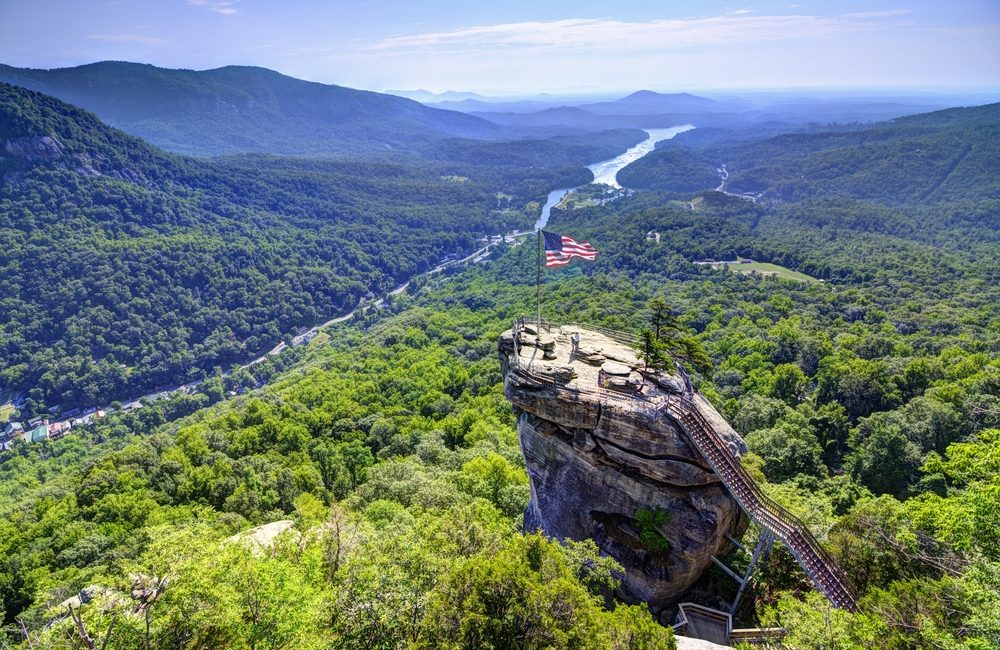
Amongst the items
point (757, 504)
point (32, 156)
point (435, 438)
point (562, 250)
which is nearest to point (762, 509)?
point (757, 504)

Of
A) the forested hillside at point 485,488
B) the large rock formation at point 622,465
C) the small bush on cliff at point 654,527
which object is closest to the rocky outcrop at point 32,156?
the forested hillside at point 485,488

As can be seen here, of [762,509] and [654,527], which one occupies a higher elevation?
[762,509]

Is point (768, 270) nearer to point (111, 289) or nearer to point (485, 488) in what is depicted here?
point (485, 488)

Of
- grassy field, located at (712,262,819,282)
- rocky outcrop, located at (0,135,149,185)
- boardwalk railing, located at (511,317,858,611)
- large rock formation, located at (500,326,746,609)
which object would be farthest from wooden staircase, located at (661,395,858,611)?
rocky outcrop, located at (0,135,149,185)

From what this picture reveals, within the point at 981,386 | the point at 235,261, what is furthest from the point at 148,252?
the point at 981,386

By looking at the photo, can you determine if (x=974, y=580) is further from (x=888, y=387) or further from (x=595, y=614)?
(x=888, y=387)

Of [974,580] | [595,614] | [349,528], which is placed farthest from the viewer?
[349,528]

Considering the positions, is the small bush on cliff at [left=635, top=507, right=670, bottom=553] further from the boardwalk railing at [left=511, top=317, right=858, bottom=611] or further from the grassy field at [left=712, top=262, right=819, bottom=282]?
the grassy field at [left=712, top=262, right=819, bottom=282]
